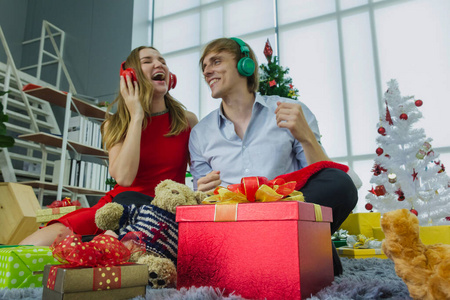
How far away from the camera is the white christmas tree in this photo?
2389 mm

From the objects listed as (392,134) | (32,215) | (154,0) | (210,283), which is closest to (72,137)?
(32,215)

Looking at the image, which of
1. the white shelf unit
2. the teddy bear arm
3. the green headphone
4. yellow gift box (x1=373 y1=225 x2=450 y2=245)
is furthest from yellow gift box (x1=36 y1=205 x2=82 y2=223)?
yellow gift box (x1=373 y1=225 x2=450 y2=245)

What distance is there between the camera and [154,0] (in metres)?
4.64

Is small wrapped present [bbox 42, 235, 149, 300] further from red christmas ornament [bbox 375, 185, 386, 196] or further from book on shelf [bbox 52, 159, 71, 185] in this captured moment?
book on shelf [bbox 52, 159, 71, 185]

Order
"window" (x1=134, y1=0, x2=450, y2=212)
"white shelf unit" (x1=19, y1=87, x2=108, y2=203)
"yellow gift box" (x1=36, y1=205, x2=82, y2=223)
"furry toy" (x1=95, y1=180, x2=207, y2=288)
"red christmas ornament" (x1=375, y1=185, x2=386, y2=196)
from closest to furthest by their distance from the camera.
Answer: "furry toy" (x1=95, y1=180, x2=207, y2=288)
"yellow gift box" (x1=36, y1=205, x2=82, y2=223)
"red christmas ornament" (x1=375, y1=185, x2=386, y2=196)
"white shelf unit" (x1=19, y1=87, x2=108, y2=203)
"window" (x1=134, y1=0, x2=450, y2=212)

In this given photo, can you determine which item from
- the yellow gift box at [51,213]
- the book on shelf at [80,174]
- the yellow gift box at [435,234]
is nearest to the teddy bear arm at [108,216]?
the yellow gift box at [51,213]

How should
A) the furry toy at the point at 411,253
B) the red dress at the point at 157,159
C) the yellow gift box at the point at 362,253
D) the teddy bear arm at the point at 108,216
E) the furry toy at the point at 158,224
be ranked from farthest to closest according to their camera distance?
1. the yellow gift box at the point at 362,253
2. the red dress at the point at 157,159
3. the teddy bear arm at the point at 108,216
4. the furry toy at the point at 158,224
5. the furry toy at the point at 411,253

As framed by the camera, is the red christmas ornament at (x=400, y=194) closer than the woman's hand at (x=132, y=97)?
No

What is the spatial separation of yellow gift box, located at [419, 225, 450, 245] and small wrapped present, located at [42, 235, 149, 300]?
1.69 m

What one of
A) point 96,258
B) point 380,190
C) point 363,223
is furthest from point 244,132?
point 380,190

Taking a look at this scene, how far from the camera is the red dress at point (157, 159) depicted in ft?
4.30

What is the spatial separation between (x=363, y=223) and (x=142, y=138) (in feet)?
5.12

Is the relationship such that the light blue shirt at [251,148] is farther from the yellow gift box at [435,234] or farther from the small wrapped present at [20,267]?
the yellow gift box at [435,234]

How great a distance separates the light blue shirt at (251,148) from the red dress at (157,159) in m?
0.08
